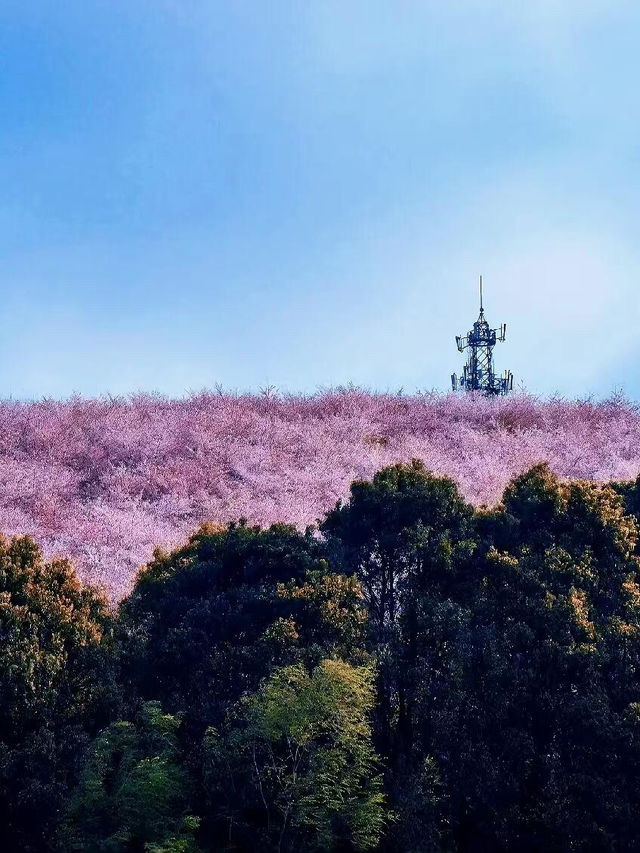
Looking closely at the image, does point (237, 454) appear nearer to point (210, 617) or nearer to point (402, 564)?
point (402, 564)

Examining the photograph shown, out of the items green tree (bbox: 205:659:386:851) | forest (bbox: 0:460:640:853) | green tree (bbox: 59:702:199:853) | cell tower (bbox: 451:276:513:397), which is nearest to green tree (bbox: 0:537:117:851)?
forest (bbox: 0:460:640:853)

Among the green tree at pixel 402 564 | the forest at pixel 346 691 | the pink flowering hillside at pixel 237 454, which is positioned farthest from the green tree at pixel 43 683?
the pink flowering hillside at pixel 237 454

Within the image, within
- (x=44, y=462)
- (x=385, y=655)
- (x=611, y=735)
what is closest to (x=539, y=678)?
(x=611, y=735)

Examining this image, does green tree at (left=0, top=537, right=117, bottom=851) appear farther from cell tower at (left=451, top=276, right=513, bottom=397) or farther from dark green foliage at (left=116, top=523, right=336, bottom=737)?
cell tower at (left=451, top=276, right=513, bottom=397)

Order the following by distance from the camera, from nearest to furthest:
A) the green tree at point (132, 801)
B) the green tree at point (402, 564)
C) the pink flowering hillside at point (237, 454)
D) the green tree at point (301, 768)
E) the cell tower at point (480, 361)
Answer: the green tree at point (132, 801), the green tree at point (301, 768), the green tree at point (402, 564), the pink flowering hillside at point (237, 454), the cell tower at point (480, 361)

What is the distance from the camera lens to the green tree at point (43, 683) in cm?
647

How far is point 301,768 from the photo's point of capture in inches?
249

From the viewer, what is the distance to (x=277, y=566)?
7.72 m

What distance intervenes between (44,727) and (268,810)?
2.06 m

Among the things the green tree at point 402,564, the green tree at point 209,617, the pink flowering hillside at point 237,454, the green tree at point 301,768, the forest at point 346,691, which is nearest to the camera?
the green tree at point 301,768

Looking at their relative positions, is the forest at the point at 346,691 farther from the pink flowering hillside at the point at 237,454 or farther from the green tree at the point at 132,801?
the pink flowering hillside at the point at 237,454

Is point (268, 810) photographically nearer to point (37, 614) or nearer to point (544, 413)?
point (37, 614)

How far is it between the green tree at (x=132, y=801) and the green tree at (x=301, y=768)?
1.10ft

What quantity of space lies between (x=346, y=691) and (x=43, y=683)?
273 centimetres
